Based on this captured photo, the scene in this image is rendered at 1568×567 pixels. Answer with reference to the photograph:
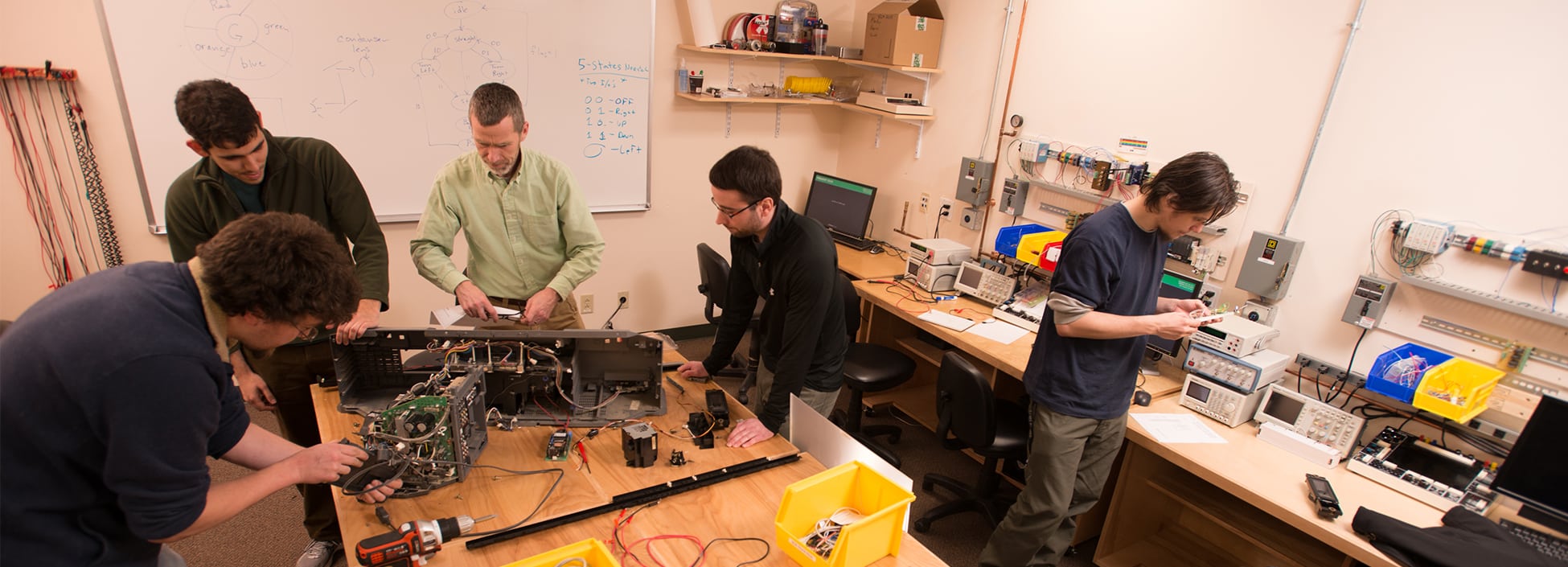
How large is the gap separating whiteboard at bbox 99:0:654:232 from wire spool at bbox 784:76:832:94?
92cm

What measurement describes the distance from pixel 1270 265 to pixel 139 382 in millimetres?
3217

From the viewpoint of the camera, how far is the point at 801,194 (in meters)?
4.72

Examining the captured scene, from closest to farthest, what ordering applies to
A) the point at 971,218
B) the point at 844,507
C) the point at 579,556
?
the point at 579,556 → the point at 844,507 → the point at 971,218

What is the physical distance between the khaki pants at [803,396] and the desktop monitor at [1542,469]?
1.87 metres

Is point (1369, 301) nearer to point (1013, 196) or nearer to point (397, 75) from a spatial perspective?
point (1013, 196)

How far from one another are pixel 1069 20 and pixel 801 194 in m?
2.03

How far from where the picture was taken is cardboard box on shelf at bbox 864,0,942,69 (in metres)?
3.80


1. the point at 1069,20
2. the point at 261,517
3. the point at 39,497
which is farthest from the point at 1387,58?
the point at 261,517

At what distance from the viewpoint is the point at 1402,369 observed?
2.19 meters

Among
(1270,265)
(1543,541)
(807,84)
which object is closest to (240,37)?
(807,84)

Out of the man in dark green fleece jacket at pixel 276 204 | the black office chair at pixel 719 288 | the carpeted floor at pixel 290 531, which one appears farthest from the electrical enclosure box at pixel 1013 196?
the man in dark green fleece jacket at pixel 276 204

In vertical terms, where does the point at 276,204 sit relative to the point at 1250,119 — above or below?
below

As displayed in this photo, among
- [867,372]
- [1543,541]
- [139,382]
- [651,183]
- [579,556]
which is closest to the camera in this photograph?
[139,382]

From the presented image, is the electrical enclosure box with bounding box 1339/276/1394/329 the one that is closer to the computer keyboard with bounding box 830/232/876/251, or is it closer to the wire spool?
the computer keyboard with bounding box 830/232/876/251
